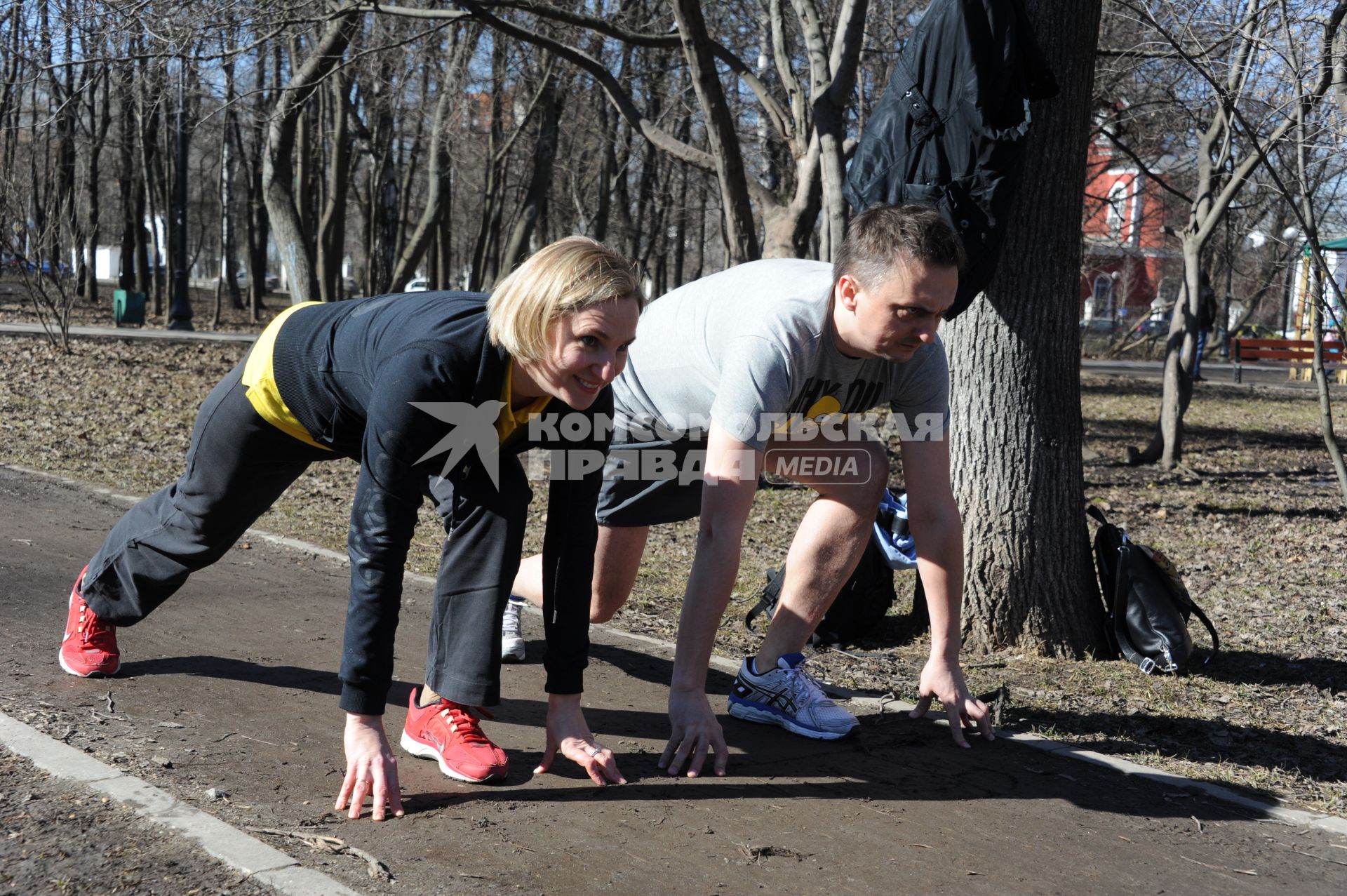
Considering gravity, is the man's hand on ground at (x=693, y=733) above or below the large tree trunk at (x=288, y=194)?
below

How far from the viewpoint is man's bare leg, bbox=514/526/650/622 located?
423 centimetres

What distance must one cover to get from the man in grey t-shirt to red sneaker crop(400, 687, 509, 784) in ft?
1.61

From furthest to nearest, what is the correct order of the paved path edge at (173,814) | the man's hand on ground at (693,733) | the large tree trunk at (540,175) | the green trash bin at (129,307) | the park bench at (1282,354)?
the park bench at (1282,354) < the green trash bin at (129,307) < the large tree trunk at (540,175) < the man's hand on ground at (693,733) < the paved path edge at (173,814)

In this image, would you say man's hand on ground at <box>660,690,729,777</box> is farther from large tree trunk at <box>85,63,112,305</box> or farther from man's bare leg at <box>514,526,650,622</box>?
large tree trunk at <box>85,63,112,305</box>

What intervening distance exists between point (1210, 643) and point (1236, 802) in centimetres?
188

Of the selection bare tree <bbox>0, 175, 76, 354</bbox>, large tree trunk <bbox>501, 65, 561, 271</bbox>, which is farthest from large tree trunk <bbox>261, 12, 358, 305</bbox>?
large tree trunk <bbox>501, 65, 561, 271</bbox>

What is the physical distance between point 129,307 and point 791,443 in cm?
2100

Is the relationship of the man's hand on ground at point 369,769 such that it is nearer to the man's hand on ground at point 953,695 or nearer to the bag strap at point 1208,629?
the man's hand on ground at point 953,695

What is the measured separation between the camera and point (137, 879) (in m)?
2.53

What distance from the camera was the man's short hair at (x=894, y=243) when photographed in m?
3.17

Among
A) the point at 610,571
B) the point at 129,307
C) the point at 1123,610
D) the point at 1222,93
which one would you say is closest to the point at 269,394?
the point at 610,571

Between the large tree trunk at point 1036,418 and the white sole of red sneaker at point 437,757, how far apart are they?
246cm

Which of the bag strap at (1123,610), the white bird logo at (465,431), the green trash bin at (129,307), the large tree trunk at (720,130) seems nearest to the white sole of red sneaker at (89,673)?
the white bird logo at (465,431)

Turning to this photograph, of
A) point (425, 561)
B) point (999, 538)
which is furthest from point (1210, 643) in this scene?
point (425, 561)
